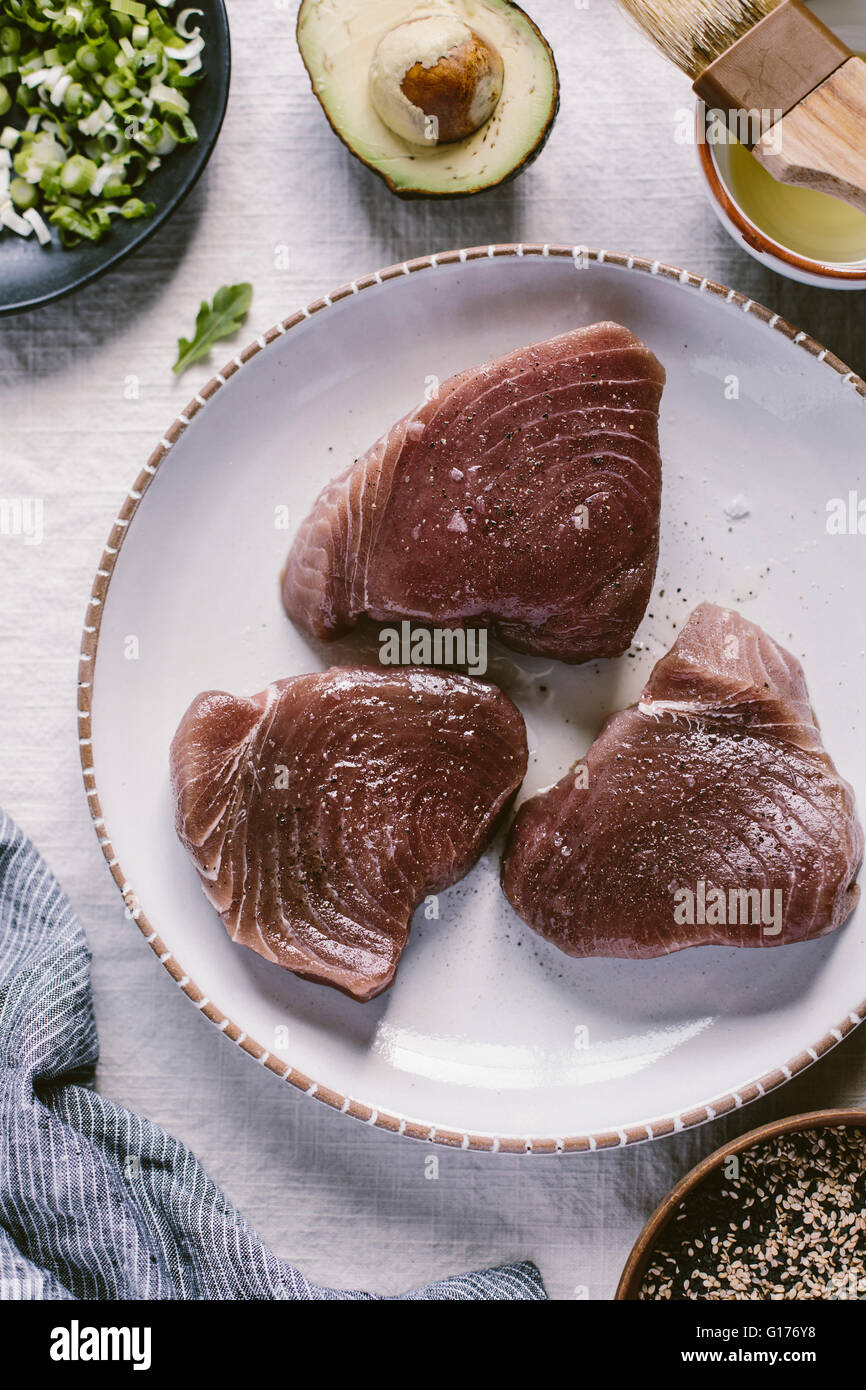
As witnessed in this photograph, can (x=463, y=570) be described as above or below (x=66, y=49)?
below

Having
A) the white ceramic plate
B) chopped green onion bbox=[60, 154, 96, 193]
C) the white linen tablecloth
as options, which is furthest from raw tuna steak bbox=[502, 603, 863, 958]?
chopped green onion bbox=[60, 154, 96, 193]

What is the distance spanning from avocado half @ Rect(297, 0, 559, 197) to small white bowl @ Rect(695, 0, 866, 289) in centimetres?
33

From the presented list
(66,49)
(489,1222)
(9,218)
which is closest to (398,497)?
(9,218)

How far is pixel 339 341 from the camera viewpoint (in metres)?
2.49

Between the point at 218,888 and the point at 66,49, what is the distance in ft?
5.91

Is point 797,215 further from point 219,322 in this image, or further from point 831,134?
Answer: point 219,322

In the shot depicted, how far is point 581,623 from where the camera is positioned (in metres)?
2.35

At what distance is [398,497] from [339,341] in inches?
16.3

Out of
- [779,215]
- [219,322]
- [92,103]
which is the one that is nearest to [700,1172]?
[779,215]

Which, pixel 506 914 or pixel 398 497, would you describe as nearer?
pixel 398 497

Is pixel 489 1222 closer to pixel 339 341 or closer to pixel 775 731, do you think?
pixel 775 731

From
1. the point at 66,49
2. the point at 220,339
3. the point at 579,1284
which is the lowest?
the point at 579,1284

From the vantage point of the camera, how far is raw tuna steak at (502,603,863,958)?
91.4 inches

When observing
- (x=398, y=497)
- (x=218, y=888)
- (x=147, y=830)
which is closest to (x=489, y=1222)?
(x=218, y=888)
